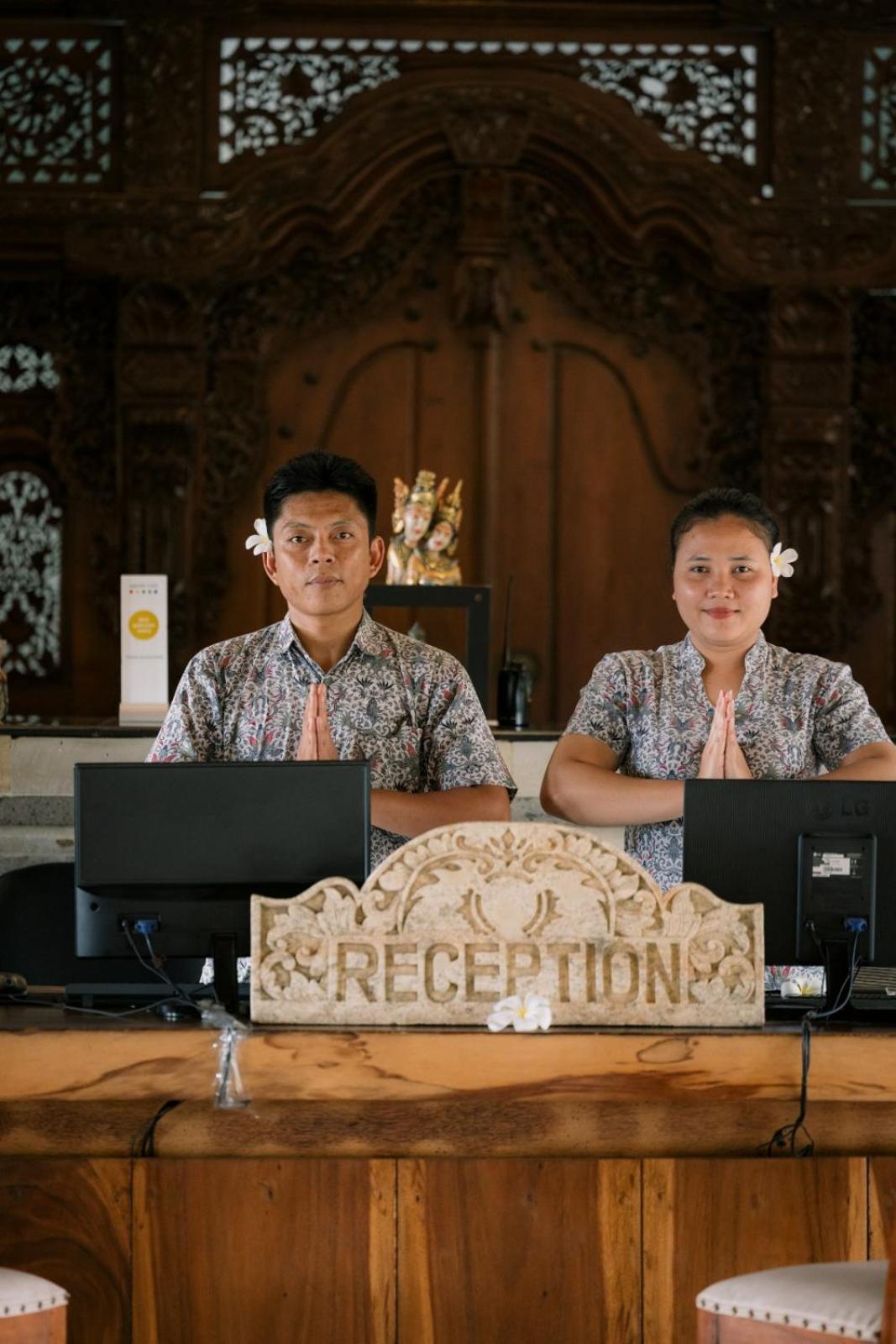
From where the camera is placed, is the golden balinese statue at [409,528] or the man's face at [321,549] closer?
the man's face at [321,549]

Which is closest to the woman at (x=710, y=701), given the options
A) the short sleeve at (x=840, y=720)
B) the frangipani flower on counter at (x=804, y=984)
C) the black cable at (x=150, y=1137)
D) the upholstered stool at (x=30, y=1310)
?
the short sleeve at (x=840, y=720)

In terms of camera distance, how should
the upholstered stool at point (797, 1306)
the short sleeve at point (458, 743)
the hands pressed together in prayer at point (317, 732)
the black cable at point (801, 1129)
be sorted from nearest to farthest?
the upholstered stool at point (797, 1306) < the black cable at point (801, 1129) < the hands pressed together in prayer at point (317, 732) < the short sleeve at point (458, 743)

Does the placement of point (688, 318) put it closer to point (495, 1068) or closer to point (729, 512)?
point (729, 512)

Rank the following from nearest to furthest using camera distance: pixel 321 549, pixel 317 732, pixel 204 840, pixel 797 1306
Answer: pixel 797 1306 < pixel 204 840 < pixel 317 732 < pixel 321 549

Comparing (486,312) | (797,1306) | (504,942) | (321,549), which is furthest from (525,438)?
(797,1306)

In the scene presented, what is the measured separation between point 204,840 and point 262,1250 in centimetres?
49

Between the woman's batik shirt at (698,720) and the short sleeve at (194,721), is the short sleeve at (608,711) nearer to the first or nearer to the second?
the woman's batik shirt at (698,720)

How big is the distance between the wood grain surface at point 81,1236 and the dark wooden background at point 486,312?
3.80 meters

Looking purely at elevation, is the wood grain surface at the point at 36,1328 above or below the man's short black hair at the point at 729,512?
below

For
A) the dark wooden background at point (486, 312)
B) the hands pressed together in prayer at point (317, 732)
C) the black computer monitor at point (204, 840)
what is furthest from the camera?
the dark wooden background at point (486, 312)

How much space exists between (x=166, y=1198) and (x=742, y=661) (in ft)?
4.31

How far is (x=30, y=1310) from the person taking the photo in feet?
5.98

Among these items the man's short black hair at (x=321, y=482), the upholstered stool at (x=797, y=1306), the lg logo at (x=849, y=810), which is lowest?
the upholstered stool at (x=797, y=1306)

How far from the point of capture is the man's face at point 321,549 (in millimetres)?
2713
